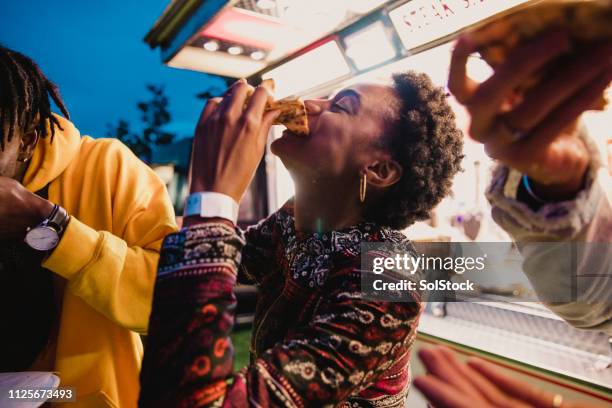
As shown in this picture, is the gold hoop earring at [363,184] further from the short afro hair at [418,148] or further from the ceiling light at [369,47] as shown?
the ceiling light at [369,47]

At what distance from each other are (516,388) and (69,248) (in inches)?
55.2

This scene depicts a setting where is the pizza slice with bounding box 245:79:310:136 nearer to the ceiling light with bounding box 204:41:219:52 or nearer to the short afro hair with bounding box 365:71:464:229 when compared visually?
the short afro hair with bounding box 365:71:464:229

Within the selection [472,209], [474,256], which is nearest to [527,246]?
[474,256]

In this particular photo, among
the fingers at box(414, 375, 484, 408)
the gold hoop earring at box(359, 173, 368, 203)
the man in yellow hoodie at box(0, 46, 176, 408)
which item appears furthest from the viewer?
the gold hoop earring at box(359, 173, 368, 203)

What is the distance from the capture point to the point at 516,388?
0.70m

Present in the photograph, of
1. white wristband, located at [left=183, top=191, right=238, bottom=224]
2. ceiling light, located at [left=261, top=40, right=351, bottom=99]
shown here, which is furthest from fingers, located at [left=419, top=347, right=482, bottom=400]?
ceiling light, located at [left=261, top=40, right=351, bottom=99]

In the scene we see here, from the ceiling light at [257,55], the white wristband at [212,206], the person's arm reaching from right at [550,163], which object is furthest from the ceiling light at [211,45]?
the person's arm reaching from right at [550,163]

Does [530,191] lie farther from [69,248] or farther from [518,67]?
[69,248]

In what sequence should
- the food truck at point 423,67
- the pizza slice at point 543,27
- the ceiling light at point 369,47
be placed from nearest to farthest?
the pizza slice at point 543,27
the food truck at point 423,67
the ceiling light at point 369,47

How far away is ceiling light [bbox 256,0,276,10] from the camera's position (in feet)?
10.0

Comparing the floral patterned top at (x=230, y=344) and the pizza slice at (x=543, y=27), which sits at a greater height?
the pizza slice at (x=543, y=27)

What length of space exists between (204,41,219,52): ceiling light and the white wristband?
332cm

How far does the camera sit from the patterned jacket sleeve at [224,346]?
871 millimetres

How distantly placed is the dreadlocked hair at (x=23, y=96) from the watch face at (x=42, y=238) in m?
0.40
